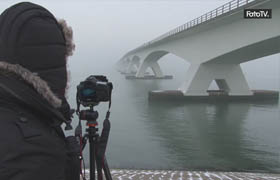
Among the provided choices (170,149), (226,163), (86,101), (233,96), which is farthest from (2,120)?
(233,96)

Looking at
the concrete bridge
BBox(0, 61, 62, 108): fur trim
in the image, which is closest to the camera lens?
BBox(0, 61, 62, 108): fur trim

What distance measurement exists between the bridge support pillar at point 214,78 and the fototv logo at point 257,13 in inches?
307

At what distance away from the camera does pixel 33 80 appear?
0.97 m

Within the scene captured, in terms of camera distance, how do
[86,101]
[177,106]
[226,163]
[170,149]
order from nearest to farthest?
[86,101] → [226,163] → [170,149] → [177,106]

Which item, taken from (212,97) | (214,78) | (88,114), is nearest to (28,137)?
(88,114)

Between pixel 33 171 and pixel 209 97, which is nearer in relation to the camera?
pixel 33 171

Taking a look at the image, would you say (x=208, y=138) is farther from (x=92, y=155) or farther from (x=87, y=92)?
(x=87, y=92)

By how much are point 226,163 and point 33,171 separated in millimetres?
7755

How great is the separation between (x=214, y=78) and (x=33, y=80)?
23.7 metres

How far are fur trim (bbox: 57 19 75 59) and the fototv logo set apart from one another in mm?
15284

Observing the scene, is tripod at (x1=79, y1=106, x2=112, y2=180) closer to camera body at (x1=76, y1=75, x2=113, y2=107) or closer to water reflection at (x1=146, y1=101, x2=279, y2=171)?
camera body at (x1=76, y1=75, x2=113, y2=107)

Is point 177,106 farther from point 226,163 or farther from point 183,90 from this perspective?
point 226,163

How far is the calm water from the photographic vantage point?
24.6ft

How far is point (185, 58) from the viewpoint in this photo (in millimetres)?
24984
